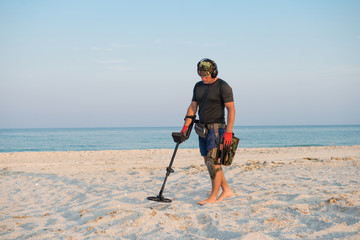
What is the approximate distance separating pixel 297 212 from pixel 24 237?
3.33m

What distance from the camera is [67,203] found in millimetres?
5281

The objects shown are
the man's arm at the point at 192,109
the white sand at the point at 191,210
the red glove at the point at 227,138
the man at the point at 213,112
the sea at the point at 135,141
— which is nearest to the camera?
the white sand at the point at 191,210

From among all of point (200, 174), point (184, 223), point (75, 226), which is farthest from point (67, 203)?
point (200, 174)

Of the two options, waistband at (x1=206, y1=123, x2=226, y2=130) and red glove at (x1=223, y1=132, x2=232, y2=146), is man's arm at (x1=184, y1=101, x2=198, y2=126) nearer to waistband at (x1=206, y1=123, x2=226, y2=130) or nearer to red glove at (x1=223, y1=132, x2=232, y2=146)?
waistband at (x1=206, y1=123, x2=226, y2=130)

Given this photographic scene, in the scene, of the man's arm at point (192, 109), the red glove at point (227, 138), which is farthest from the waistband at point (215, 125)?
the man's arm at point (192, 109)

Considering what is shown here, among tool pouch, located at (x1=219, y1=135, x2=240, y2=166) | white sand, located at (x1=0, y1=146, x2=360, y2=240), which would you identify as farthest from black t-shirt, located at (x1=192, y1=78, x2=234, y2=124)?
white sand, located at (x1=0, y1=146, x2=360, y2=240)

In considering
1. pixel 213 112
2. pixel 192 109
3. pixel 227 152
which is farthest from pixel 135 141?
pixel 227 152

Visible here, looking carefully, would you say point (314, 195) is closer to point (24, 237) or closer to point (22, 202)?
point (24, 237)

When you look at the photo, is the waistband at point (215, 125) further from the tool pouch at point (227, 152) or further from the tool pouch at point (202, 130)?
the tool pouch at point (227, 152)

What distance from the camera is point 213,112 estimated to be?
181 inches

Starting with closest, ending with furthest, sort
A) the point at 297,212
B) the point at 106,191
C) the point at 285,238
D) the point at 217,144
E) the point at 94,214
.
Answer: the point at 285,238
the point at 297,212
the point at 94,214
the point at 217,144
the point at 106,191

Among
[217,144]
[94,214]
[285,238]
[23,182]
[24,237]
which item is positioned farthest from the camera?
[23,182]

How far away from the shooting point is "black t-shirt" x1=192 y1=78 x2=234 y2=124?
4.48 m

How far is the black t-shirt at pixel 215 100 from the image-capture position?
4.48 metres
